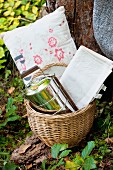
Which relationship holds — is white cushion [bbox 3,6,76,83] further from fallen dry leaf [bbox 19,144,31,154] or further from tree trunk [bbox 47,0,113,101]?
fallen dry leaf [bbox 19,144,31,154]

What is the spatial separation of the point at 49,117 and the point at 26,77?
15.4 inches

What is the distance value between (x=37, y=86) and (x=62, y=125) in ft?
0.94

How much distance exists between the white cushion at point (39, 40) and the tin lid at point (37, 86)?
31 cm

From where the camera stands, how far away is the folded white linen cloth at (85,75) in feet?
9.17

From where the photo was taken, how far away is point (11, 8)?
4309 mm

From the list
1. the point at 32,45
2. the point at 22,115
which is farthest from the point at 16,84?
the point at 32,45

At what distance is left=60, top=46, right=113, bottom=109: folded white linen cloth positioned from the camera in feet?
9.17

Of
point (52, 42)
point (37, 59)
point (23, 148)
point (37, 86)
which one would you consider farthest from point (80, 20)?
point (23, 148)

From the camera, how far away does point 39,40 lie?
9.84 ft

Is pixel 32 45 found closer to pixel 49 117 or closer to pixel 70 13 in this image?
pixel 70 13

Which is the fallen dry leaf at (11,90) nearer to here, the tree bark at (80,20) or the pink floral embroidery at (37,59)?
the pink floral embroidery at (37,59)

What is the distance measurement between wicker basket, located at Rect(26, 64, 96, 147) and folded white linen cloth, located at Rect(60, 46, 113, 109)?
0.10 m

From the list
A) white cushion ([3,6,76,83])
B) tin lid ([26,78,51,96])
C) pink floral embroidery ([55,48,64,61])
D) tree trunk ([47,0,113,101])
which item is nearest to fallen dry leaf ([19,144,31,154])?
tin lid ([26,78,51,96])

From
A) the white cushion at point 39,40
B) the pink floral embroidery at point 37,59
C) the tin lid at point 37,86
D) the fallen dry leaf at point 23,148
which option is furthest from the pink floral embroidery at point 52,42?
the fallen dry leaf at point 23,148
